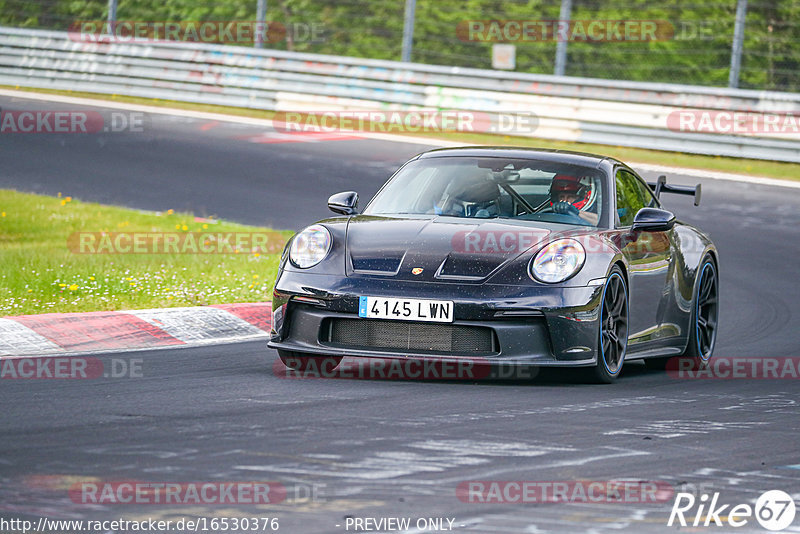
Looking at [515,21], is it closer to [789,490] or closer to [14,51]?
[14,51]

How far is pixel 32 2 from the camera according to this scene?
27.1m

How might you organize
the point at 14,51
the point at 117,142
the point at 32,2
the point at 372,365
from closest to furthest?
the point at 372,365 → the point at 117,142 → the point at 14,51 → the point at 32,2

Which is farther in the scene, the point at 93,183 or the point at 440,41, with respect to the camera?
the point at 440,41

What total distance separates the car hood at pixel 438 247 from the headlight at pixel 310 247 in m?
0.13

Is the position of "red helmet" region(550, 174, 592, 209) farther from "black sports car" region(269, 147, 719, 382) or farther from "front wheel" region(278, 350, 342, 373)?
"front wheel" region(278, 350, 342, 373)

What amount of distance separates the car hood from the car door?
2.13 feet

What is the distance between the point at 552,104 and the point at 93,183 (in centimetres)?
712

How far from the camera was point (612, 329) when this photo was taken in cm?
737

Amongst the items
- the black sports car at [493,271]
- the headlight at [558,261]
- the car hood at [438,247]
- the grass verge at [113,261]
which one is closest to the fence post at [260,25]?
the grass verge at [113,261]

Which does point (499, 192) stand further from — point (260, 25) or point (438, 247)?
point (260, 25)

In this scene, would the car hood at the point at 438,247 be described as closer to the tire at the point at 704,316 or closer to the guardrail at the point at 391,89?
the tire at the point at 704,316

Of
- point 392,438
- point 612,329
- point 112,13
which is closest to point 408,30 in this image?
point 112,13

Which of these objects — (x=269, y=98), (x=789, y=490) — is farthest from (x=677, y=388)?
(x=269, y=98)

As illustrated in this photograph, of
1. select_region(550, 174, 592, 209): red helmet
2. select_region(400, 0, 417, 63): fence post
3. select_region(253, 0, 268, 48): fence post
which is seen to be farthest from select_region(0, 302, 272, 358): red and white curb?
select_region(253, 0, 268, 48): fence post
